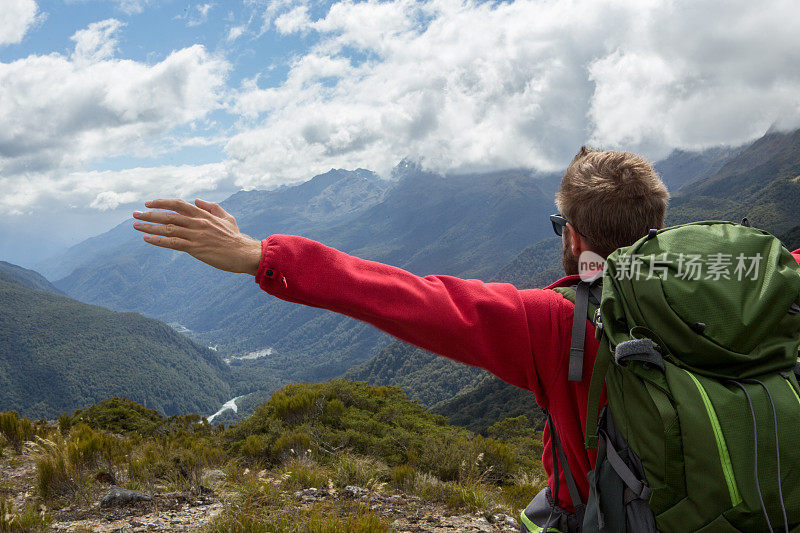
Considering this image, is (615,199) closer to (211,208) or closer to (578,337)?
(578,337)

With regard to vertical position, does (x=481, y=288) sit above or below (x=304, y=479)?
above

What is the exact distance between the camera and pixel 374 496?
4941 mm

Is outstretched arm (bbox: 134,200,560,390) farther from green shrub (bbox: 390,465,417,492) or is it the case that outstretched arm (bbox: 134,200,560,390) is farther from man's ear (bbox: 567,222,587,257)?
green shrub (bbox: 390,465,417,492)

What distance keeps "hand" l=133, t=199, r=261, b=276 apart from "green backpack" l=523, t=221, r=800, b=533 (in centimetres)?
103

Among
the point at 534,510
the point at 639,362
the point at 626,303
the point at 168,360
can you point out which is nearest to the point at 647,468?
the point at 639,362

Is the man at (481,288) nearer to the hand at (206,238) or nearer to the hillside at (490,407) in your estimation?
the hand at (206,238)

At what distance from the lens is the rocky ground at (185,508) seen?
12.6 ft

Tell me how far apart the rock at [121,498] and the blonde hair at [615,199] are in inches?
190

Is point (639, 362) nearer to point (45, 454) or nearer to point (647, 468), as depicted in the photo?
point (647, 468)

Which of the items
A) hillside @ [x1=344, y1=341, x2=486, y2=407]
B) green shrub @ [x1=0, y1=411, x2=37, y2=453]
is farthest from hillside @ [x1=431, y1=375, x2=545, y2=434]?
green shrub @ [x1=0, y1=411, x2=37, y2=453]

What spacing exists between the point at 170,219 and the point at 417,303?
0.82m

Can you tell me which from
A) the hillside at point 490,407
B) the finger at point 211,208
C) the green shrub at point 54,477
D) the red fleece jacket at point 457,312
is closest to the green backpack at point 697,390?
the red fleece jacket at point 457,312

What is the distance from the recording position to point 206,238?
4.36ft

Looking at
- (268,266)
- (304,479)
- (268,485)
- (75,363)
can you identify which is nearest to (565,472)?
(268,266)
